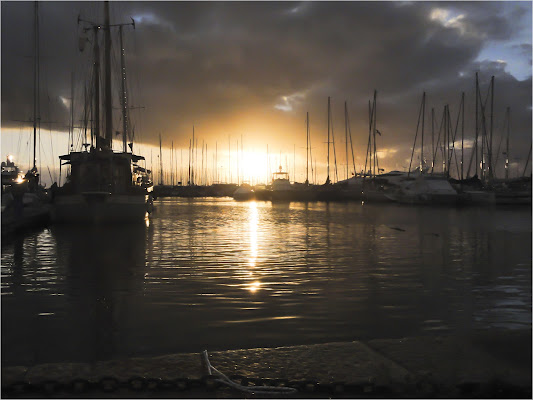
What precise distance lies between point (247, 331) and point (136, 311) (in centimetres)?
222

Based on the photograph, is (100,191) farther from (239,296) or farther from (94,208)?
(239,296)

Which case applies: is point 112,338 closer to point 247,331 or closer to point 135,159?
point 247,331

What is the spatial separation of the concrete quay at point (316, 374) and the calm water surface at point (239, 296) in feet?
3.38

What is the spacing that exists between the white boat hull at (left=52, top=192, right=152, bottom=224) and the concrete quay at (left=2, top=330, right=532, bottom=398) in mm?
26237

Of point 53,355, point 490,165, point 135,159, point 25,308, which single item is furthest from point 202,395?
point 490,165

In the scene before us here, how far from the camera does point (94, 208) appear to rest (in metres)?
30.1

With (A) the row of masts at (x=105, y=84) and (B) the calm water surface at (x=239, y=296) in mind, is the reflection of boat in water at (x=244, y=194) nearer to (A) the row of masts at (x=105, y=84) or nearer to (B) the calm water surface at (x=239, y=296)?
(A) the row of masts at (x=105, y=84)

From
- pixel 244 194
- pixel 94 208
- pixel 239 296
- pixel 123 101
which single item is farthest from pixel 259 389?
pixel 244 194

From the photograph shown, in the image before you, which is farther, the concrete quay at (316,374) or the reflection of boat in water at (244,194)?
the reflection of boat in water at (244,194)

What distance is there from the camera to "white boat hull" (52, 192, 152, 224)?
29969mm

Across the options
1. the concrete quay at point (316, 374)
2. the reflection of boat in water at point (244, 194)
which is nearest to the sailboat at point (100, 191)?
A: the concrete quay at point (316, 374)

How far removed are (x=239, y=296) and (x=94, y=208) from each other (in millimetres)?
22753

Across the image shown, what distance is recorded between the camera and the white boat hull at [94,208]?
98.3 feet

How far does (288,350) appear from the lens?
5453 mm
